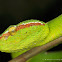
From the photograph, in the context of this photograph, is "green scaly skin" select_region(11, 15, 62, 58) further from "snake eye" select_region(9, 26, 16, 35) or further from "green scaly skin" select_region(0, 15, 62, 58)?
"snake eye" select_region(9, 26, 16, 35)

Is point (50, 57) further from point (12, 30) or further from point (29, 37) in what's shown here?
point (12, 30)

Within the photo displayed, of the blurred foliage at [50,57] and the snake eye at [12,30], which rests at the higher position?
the snake eye at [12,30]

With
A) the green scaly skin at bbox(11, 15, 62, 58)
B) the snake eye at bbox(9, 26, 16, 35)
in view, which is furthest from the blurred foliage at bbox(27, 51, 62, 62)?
the snake eye at bbox(9, 26, 16, 35)

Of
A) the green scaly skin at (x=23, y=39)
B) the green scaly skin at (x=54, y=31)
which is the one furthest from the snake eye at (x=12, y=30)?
the green scaly skin at (x=54, y=31)

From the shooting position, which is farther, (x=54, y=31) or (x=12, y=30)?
(x=54, y=31)

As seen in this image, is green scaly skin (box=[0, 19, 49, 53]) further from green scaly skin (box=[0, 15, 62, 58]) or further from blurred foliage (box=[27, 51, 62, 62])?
blurred foliage (box=[27, 51, 62, 62])

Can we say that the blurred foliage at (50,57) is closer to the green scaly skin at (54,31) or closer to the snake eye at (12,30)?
the green scaly skin at (54,31)

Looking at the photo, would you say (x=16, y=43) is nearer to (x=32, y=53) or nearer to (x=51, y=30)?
(x=32, y=53)

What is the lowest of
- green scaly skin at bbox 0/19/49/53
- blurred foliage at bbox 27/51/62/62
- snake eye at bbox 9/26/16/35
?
blurred foliage at bbox 27/51/62/62

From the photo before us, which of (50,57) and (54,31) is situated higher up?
(54,31)

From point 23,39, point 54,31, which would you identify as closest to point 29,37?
point 23,39

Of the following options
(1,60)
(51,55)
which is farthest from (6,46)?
(1,60)

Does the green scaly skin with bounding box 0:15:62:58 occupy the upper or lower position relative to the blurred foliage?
upper
